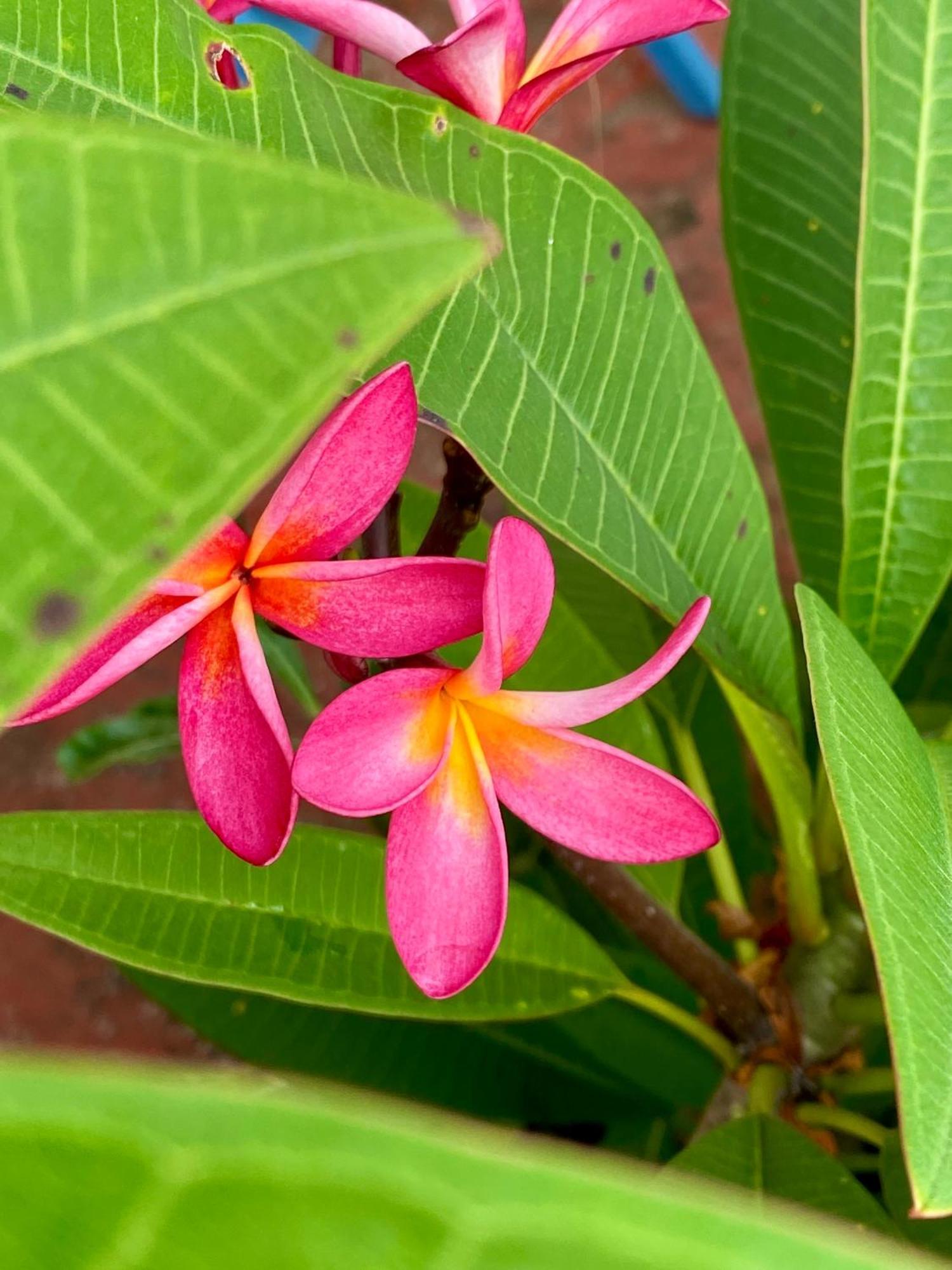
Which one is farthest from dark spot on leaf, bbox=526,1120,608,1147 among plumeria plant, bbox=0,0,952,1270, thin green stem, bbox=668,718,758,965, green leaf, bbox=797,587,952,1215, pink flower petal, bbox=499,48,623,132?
pink flower petal, bbox=499,48,623,132

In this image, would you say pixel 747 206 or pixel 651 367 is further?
pixel 747 206

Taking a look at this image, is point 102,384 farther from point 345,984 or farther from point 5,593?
point 345,984

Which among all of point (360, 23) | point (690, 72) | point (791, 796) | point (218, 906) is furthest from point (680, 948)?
point (690, 72)

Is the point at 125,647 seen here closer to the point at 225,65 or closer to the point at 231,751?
the point at 231,751

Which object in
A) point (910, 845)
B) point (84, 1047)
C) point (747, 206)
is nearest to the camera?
point (910, 845)

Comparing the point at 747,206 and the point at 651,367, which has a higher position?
the point at 747,206

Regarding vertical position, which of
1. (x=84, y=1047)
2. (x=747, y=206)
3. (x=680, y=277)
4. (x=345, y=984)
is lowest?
(x=84, y=1047)

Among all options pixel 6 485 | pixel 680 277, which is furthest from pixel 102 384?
pixel 680 277

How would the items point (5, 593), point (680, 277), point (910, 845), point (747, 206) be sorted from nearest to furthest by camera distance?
point (5, 593), point (910, 845), point (747, 206), point (680, 277)
